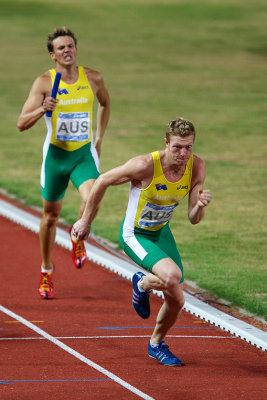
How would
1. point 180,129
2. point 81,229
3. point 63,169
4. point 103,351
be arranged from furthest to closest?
point 63,169
point 103,351
point 81,229
point 180,129

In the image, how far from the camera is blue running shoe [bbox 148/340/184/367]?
7.62m

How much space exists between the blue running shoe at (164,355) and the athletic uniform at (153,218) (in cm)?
69

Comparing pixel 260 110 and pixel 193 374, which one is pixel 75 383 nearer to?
pixel 193 374

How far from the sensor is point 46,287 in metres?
9.76

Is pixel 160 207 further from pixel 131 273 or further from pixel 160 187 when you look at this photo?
pixel 131 273

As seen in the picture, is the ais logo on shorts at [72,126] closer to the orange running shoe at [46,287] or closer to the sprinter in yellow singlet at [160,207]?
the orange running shoe at [46,287]

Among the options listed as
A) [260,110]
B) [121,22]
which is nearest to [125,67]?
[260,110]

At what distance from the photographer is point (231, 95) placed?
26.2m

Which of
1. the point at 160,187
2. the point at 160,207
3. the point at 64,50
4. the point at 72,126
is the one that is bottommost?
the point at 160,207

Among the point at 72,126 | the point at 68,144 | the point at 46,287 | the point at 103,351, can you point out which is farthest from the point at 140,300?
the point at 72,126

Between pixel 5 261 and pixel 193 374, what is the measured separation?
4402 millimetres

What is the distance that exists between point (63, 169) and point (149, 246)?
2.34 metres

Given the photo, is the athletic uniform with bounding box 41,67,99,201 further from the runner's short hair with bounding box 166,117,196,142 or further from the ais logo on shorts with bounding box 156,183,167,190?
the runner's short hair with bounding box 166,117,196,142

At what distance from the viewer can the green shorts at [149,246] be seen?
757cm
